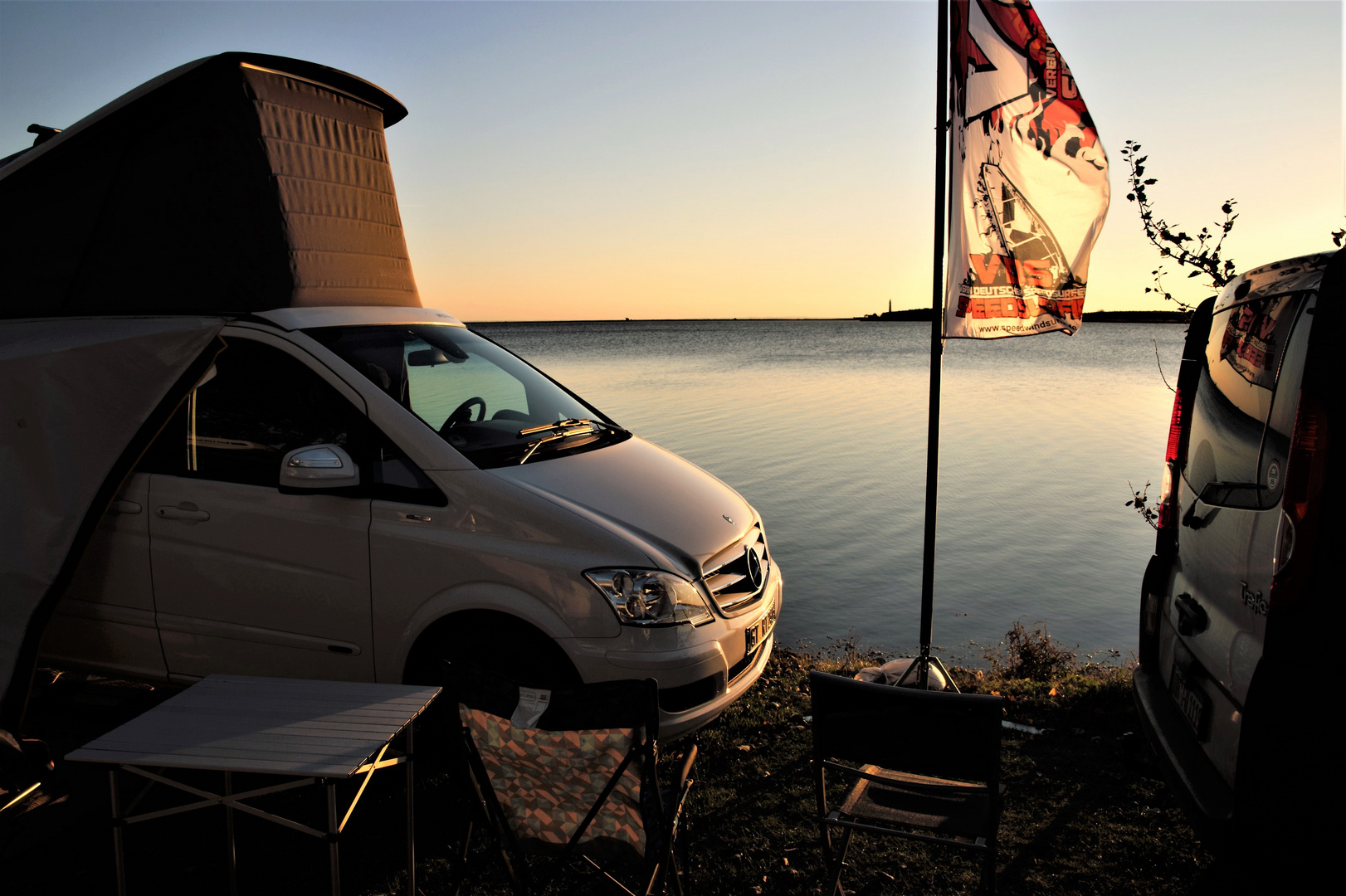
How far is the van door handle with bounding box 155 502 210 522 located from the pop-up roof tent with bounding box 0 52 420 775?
229 mm

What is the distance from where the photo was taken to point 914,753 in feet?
8.95

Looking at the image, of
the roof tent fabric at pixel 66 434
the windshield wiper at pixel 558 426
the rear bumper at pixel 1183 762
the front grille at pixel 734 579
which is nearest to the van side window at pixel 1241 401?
the rear bumper at pixel 1183 762

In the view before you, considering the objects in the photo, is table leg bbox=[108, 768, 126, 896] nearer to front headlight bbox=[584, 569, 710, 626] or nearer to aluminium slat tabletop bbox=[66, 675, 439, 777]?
aluminium slat tabletop bbox=[66, 675, 439, 777]

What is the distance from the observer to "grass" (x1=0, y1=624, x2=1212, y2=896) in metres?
3.29

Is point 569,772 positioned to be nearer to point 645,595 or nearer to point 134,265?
point 645,595

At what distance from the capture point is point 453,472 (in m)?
3.74

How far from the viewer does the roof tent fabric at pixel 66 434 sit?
13.1ft

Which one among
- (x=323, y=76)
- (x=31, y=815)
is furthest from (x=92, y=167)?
(x=31, y=815)

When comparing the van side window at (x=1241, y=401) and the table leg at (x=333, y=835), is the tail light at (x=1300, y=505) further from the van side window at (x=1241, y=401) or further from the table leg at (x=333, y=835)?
the table leg at (x=333, y=835)

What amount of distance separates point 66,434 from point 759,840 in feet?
11.8

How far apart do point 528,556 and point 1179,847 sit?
282 cm

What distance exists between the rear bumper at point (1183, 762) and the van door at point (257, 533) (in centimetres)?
312

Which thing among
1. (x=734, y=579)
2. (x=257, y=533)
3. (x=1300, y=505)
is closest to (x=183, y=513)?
(x=257, y=533)

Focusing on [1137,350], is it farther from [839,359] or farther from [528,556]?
[528,556]
